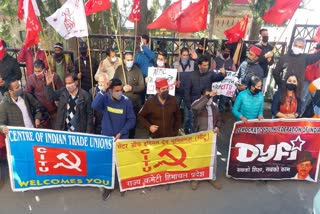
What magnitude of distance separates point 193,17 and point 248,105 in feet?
6.27

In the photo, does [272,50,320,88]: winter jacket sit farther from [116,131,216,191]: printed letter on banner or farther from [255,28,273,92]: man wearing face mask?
[116,131,216,191]: printed letter on banner

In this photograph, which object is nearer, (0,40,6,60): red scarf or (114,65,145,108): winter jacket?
(114,65,145,108): winter jacket

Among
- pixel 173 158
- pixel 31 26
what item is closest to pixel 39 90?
pixel 31 26

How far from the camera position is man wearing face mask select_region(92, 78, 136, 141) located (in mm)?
4344

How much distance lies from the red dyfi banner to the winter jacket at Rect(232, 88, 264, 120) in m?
0.28

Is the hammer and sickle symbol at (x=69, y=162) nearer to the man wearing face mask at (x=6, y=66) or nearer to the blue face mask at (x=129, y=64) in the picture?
the blue face mask at (x=129, y=64)


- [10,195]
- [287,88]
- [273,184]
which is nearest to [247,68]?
[287,88]

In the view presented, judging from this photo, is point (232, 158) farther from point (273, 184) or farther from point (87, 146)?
point (87, 146)

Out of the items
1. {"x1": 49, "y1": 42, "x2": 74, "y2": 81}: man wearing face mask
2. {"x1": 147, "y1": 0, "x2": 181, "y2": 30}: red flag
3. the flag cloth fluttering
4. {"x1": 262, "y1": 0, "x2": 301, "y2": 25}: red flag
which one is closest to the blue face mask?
{"x1": 147, "y1": 0, "x2": 181, "y2": 30}: red flag

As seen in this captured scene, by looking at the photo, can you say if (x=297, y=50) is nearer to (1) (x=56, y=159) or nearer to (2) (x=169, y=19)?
(2) (x=169, y=19)

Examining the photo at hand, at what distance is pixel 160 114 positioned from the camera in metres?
4.54

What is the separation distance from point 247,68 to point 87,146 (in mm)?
3638

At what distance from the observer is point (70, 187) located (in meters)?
4.85

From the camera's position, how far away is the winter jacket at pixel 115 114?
4.42 metres
